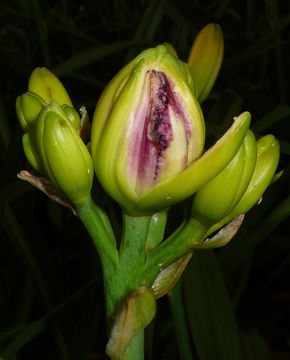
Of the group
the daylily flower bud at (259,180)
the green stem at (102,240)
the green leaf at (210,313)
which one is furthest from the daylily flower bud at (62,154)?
the green leaf at (210,313)

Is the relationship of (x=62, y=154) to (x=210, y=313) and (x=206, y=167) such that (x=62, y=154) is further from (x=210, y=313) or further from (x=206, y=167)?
(x=210, y=313)

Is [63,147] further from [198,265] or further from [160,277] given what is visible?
[198,265]

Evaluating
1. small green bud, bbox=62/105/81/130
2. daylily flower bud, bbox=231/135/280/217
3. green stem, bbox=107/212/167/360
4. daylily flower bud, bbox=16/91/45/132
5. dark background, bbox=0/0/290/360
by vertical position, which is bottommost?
dark background, bbox=0/0/290/360

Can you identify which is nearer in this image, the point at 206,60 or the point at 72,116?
the point at 72,116

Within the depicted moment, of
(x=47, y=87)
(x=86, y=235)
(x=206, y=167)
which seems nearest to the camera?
(x=206, y=167)

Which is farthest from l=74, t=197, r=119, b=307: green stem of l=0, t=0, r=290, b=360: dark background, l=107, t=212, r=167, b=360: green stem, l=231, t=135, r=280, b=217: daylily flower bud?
l=0, t=0, r=290, b=360: dark background

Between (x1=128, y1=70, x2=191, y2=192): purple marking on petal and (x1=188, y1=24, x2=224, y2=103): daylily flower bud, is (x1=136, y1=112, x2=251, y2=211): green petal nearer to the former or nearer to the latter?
(x1=128, y1=70, x2=191, y2=192): purple marking on petal

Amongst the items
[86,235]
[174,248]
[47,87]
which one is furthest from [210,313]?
[86,235]
